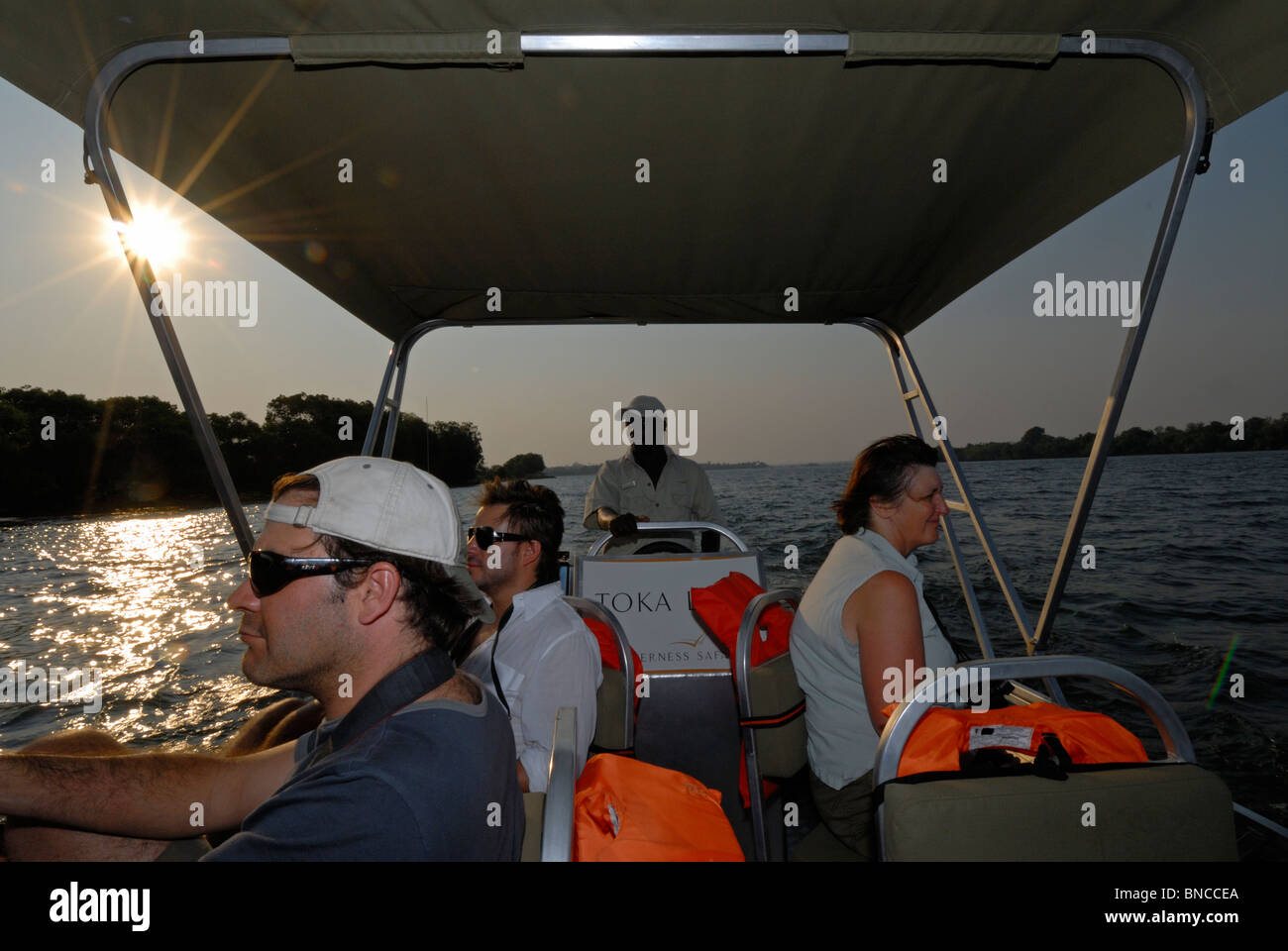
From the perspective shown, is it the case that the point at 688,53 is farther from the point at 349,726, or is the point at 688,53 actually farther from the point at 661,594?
the point at 661,594

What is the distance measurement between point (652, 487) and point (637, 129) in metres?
2.89

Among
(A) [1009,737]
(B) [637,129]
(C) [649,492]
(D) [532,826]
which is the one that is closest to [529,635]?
(D) [532,826]

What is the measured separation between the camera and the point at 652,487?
199 inches

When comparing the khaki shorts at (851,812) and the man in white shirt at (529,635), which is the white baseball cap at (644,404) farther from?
the khaki shorts at (851,812)

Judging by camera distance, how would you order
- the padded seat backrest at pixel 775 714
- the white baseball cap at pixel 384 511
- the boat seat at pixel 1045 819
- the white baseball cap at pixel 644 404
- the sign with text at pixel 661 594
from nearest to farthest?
1. the boat seat at pixel 1045 819
2. the white baseball cap at pixel 384 511
3. the padded seat backrest at pixel 775 714
4. the sign with text at pixel 661 594
5. the white baseball cap at pixel 644 404

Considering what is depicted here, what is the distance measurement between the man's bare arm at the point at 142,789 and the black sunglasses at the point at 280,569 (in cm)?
42

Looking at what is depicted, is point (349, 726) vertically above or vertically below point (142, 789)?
above

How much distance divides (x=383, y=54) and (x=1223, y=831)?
2640mm

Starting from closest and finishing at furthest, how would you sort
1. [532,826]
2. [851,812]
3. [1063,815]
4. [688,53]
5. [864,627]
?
[1063,815] → [532,826] → [688,53] → [864,627] → [851,812]

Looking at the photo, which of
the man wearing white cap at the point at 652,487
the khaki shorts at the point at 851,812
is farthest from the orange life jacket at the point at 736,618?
the man wearing white cap at the point at 652,487

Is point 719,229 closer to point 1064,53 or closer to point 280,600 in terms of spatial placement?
point 1064,53

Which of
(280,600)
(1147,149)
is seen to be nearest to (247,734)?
(280,600)

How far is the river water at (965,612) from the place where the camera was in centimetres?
758

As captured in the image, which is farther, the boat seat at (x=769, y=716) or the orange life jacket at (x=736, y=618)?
the orange life jacket at (x=736, y=618)
